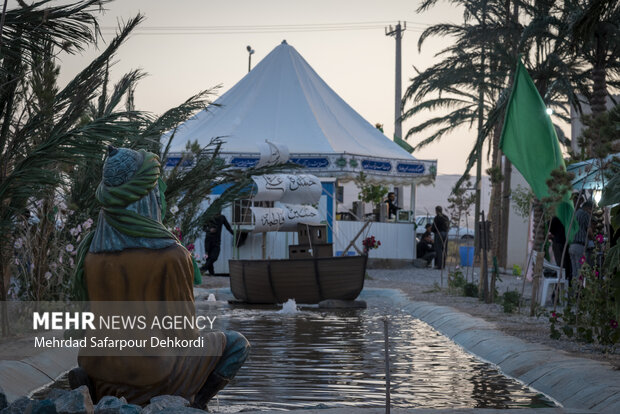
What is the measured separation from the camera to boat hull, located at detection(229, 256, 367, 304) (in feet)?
58.3

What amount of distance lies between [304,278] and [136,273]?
12778mm

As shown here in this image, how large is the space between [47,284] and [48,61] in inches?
100

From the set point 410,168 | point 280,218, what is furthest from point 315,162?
point 280,218

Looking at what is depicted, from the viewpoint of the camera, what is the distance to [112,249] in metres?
5.20

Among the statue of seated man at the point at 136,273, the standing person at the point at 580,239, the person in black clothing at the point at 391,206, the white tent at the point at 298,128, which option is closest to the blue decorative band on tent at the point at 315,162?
the white tent at the point at 298,128

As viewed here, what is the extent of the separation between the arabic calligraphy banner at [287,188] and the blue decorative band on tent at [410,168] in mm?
8643

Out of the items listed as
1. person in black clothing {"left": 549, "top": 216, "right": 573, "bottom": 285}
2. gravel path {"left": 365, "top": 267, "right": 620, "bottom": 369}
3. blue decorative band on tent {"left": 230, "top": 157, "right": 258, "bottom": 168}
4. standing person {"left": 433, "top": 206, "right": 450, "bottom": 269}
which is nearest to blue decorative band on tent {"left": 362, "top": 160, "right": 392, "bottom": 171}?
standing person {"left": 433, "top": 206, "right": 450, "bottom": 269}

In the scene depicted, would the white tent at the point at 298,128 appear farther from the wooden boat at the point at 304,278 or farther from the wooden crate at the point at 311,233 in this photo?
the wooden boat at the point at 304,278

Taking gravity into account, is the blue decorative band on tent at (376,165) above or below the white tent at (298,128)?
below

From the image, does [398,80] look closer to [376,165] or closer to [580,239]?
[376,165]

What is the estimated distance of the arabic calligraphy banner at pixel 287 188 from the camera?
796 inches

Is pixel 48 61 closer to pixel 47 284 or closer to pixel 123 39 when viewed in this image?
pixel 123 39

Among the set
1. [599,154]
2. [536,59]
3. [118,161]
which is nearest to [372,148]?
[536,59]

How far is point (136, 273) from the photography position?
204 inches
